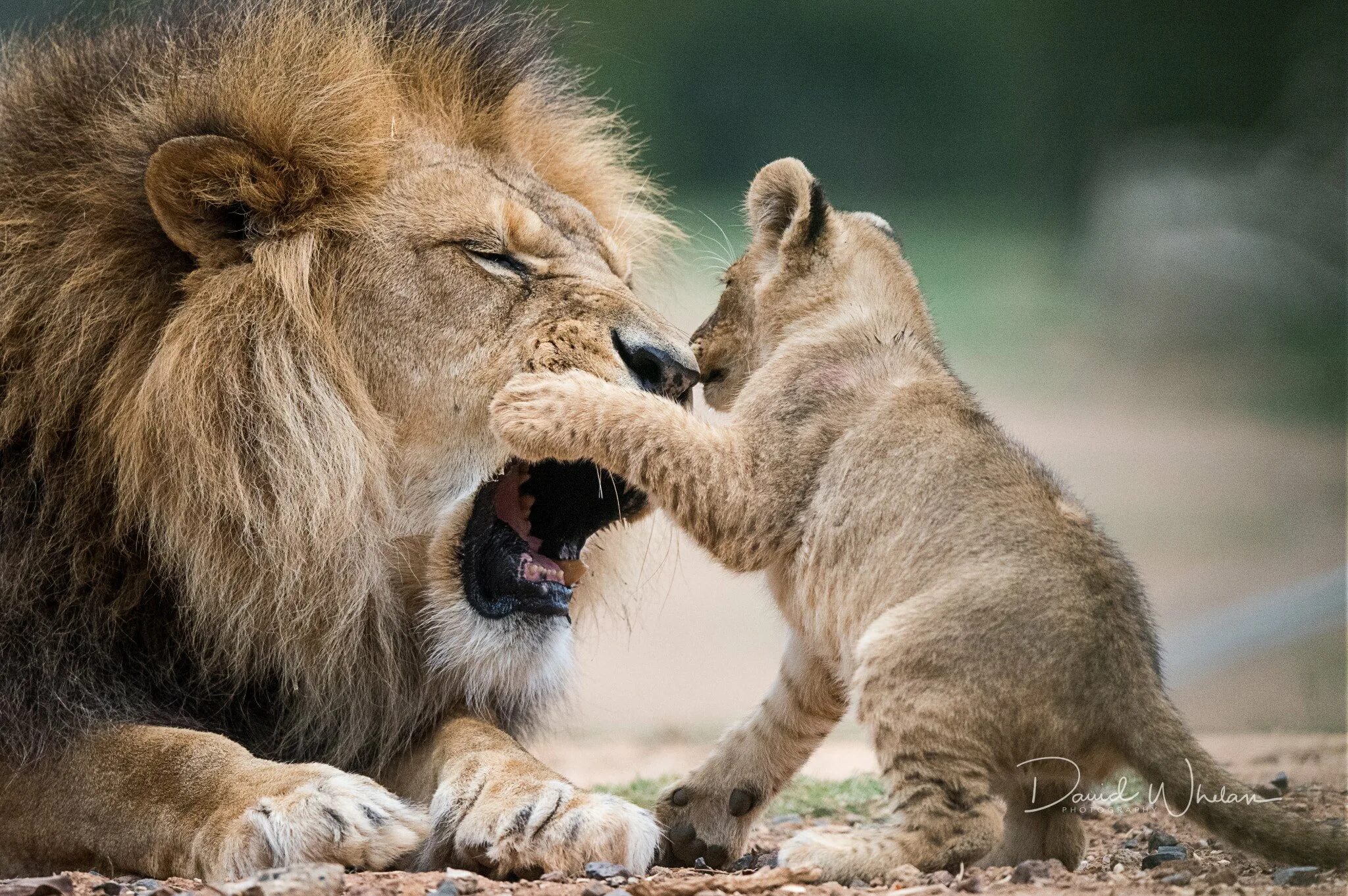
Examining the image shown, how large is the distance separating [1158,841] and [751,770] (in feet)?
2.13

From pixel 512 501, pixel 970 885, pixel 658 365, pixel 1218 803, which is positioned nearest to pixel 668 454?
pixel 658 365

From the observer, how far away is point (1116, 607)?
2.13 m

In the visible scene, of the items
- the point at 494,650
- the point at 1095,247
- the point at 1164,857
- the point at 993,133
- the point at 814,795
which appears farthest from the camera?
the point at 993,133

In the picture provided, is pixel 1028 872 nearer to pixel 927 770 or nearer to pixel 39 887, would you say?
pixel 927 770

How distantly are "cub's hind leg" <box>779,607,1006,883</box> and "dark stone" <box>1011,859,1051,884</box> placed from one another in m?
0.09

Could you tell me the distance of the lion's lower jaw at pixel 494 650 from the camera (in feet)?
8.86

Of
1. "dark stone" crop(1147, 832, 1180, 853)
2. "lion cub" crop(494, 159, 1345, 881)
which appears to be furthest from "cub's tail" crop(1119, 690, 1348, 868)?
"dark stone" crop(1147, 832, 1180, 853)

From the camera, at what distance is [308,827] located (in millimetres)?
2273

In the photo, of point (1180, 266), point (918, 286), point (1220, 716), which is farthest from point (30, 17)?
point (1180, 266)

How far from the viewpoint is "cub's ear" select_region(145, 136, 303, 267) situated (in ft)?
8.56

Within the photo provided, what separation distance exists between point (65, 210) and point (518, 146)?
0.90 metres

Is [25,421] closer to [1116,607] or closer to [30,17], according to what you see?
[30,17]

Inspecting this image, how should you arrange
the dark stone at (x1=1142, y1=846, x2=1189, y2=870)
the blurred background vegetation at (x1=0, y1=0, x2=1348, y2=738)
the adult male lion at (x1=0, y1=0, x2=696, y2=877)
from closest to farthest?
1. the dark stone at (x1=1142, y1=846, x2=1189, y2=870)
2. the adult male lion at (x1=0, y1=0, x2=696, y2=877)
3. the blurred background vegetation at (x1=0, y1=0, x2=1348, y2=738)

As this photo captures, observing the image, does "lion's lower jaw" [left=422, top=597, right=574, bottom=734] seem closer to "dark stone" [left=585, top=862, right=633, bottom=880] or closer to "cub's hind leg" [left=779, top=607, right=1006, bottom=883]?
"dark stone" [left=585, top=862, right=633, bottom=880]
